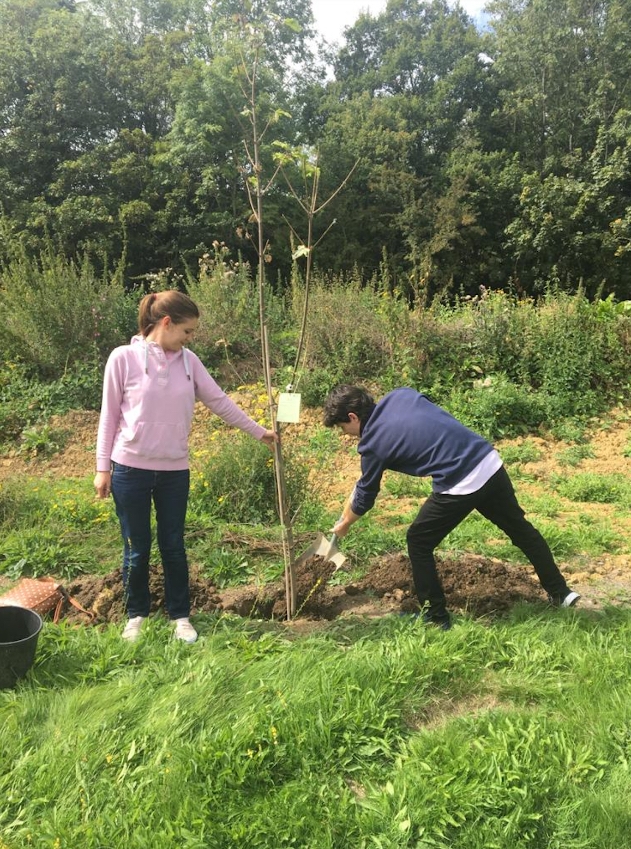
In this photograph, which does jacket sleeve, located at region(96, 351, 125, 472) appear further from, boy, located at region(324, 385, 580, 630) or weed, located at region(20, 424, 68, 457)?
weed, located at region(20, 424, 68, 457)

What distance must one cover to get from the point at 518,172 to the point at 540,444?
17950 mm

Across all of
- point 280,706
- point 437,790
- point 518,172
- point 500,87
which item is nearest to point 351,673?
point 280,706

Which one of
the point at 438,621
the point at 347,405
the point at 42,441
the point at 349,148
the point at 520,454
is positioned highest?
the point at 349,148

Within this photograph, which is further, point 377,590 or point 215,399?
point 377,590

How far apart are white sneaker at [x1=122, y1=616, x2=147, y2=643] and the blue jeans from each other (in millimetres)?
28

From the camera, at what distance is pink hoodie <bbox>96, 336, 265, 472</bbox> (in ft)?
8.74

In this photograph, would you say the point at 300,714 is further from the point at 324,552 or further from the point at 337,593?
the point at 337,593

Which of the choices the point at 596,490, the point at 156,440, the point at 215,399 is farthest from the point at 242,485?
the point at 596,490

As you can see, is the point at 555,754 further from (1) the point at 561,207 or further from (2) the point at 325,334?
(1) the point at 561,207

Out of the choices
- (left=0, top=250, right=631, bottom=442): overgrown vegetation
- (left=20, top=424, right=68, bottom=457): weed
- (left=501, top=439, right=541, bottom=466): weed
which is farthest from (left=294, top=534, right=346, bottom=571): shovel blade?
(left=20, top=424, right=68, bottom=457): weed

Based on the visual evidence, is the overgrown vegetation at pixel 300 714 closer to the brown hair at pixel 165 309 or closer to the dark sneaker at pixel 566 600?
the dark sneaker at pixel 566 600

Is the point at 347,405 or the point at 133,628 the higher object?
the point at 347,405

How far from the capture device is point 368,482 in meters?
2.81

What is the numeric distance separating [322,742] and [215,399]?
1695mm
